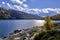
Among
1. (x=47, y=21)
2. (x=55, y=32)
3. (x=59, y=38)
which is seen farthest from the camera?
(x=47, y=21)

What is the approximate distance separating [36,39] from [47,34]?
8.65 ft

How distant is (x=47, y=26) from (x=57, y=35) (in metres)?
17.8

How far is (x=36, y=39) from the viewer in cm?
2542

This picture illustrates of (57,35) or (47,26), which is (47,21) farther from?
(57,35)

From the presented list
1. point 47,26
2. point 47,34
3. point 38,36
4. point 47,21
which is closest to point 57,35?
point 47,34

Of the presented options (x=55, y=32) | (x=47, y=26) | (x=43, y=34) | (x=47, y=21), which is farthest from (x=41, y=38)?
(x=47, y=21)

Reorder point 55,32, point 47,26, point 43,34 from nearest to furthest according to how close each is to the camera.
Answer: point 55,32, point 43,34, point 47,26

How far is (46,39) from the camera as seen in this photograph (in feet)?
74.4

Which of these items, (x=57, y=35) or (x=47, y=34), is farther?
(x=47, y=34)

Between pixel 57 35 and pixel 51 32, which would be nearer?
pixel 57 35

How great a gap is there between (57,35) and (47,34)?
6.41 feet

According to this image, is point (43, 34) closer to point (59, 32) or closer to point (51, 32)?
point (51, 32)

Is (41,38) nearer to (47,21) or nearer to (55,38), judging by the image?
(55,38)

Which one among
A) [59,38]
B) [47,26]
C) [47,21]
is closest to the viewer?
[59,38]
